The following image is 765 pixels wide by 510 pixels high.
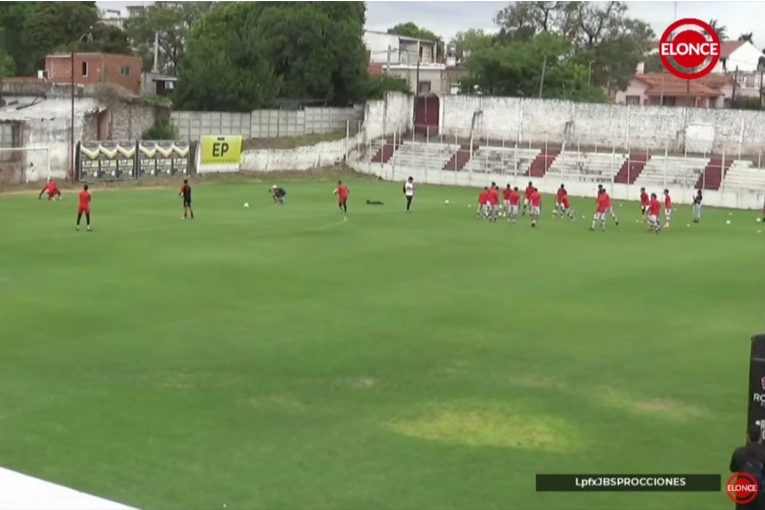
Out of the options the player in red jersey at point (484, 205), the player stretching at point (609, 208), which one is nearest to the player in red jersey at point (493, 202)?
the player in red jersey at point (484, 205)

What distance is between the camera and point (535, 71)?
265ft

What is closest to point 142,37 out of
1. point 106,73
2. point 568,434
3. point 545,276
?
point 106,73

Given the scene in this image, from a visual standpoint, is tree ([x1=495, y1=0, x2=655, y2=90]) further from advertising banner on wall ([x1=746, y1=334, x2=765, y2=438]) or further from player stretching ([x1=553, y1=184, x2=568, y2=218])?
advertising banner on wall ([x1=746, y1=334, x2=765, y2=438])

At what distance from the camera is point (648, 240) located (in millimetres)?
34469

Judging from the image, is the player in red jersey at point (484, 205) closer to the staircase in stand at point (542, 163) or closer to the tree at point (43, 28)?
the staircase in stand at point (542, 163)

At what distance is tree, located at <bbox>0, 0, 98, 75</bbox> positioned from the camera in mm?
84062

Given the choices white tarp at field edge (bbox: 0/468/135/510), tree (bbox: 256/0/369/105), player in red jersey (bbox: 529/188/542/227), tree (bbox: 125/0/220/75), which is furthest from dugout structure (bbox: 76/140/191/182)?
white tarp at field edge (bbox: 0/468/135/510)

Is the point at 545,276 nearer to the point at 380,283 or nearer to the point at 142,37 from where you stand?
the point at 380,283

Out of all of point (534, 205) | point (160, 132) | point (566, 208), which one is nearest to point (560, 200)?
point (566, 208)

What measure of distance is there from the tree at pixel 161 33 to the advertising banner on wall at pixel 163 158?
43760mm

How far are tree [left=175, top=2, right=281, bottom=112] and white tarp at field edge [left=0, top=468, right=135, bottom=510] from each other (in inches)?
2427

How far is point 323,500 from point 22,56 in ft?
270

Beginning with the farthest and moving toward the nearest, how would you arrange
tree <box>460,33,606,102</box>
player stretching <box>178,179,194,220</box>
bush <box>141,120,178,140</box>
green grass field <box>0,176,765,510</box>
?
tree <box>460,33,606,102</box> → bush <box>141,120,178,140</box> → player stretching <box>178,179,194,220</box> → green grass field <box>0,176,765,510</box>

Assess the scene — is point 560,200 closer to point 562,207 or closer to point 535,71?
point 562,207
